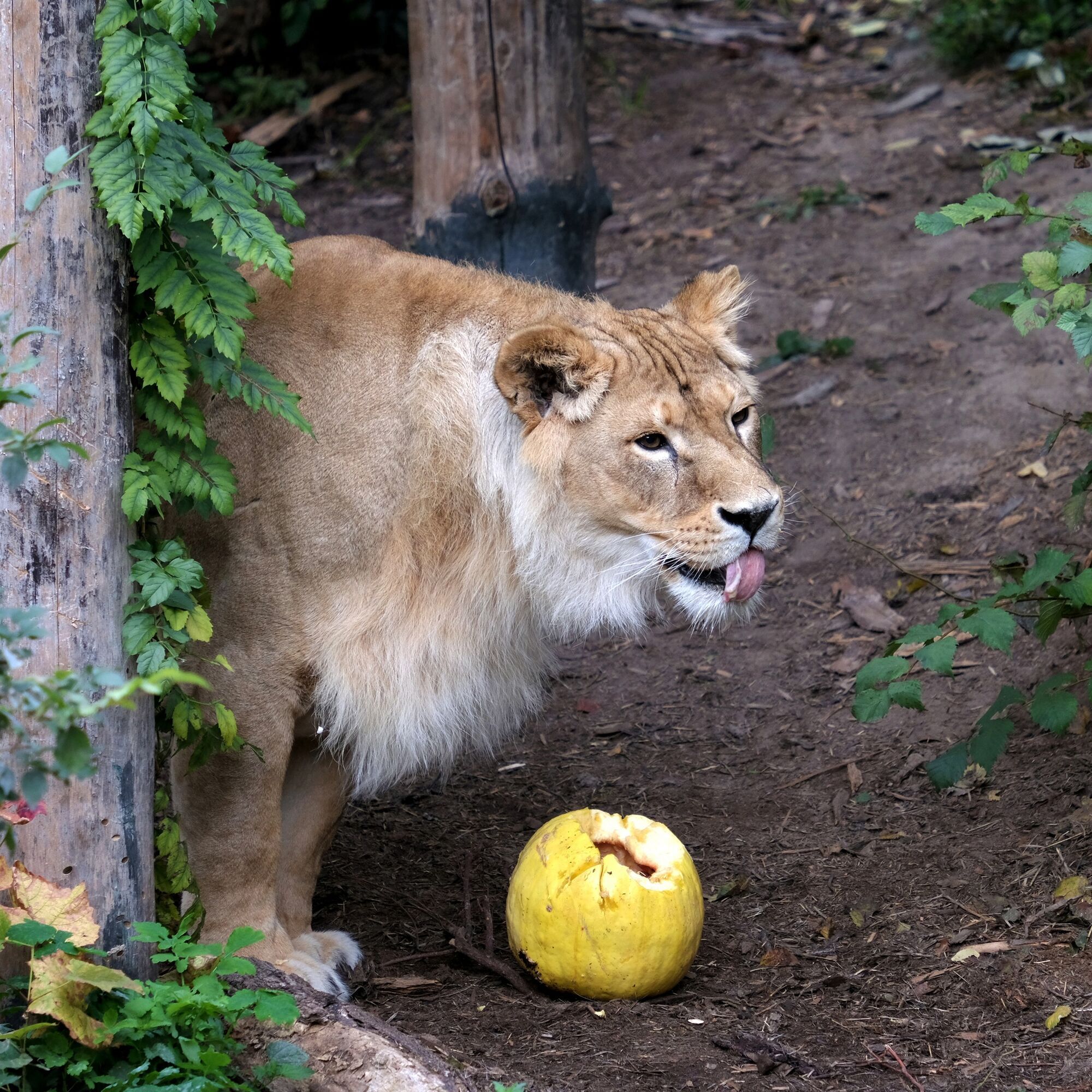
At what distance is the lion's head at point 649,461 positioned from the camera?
3.97 metres

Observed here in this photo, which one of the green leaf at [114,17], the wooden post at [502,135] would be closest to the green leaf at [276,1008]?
the green leaf at [114,17]

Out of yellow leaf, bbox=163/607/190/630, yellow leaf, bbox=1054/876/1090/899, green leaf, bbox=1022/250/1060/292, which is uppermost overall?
green leaf, bbox=1022/250/1060/292

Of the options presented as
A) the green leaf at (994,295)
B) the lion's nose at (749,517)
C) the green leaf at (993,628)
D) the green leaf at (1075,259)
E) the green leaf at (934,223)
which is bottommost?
the green leaf at (993,628)

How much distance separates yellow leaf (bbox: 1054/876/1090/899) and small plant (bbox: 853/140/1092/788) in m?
0.41

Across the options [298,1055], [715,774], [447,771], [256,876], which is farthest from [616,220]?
[298,1055]

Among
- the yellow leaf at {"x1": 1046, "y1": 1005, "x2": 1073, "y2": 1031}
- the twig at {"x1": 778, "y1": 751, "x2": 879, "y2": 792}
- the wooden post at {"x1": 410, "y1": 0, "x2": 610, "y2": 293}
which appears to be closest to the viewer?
the yellow leaf at {"x1": 1046, "y1": 1005, "x2": 1073, "y2": 1031}

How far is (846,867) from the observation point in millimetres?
4762

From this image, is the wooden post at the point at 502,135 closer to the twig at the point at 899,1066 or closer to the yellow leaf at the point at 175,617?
the yellow leaf at the point at 175,617

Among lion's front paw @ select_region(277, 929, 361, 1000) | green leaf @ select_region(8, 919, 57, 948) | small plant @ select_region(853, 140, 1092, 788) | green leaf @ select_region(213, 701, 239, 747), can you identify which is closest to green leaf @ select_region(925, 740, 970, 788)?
small plant @ select_region(853, 140, 1092, 788)

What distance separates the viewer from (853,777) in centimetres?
529

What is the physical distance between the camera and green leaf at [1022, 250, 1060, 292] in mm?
3965

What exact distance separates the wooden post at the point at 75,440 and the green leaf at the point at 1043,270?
8.16 ft

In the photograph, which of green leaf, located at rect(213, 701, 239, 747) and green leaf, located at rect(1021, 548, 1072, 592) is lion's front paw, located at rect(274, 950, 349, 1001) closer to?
green leaf, located at rect(213, 701, 239, 747)

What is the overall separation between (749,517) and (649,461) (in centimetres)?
34
